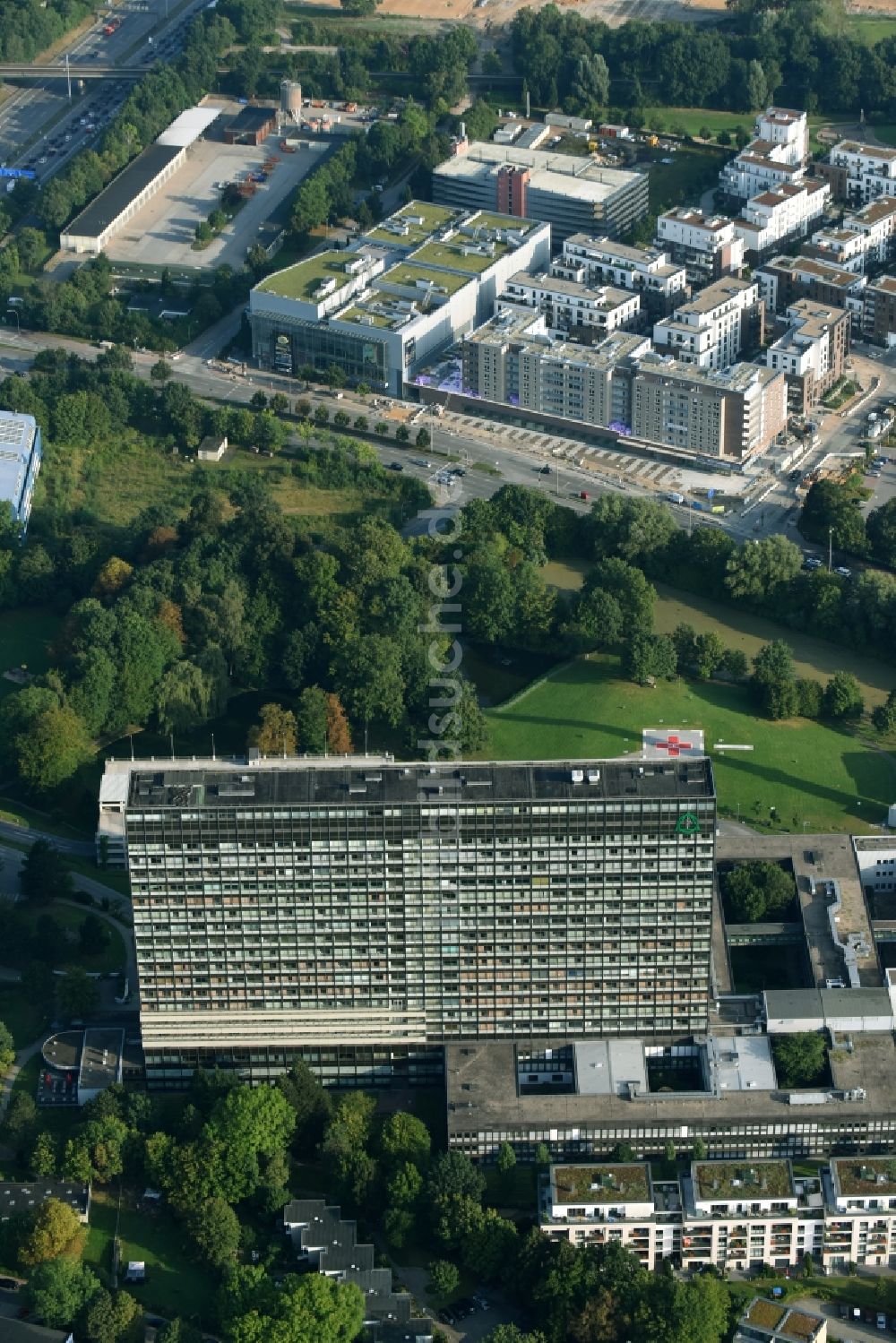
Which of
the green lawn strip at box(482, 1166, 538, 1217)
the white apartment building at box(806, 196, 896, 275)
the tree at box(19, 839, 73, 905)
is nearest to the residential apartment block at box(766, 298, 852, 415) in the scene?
the white apartment building at box(806, 196, 896, 275)

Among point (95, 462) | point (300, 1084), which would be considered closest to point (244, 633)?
point (95, 462)

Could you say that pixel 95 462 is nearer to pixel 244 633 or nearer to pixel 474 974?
pixel 244 633

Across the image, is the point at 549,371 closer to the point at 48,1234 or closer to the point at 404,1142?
the point at 404,1142

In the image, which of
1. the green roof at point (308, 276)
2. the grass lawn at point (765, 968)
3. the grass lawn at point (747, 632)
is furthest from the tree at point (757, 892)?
the green roof at point (308, 276)

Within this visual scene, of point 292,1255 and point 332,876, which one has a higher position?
point 332,876

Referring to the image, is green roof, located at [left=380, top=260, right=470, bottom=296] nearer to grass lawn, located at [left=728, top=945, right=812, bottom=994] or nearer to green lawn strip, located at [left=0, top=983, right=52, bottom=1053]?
grass lawn, located at [left=728, top=945, right=812, bottom=994]

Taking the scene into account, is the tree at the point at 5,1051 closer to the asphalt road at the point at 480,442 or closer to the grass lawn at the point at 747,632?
the grass lawn at the point at 747,632
